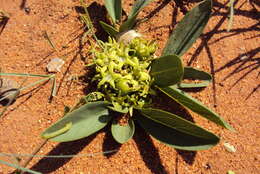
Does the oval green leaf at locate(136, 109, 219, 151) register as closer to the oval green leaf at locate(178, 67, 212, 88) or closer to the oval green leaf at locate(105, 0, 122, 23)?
the oval green leaf at locate(178, 67, 212, 88)

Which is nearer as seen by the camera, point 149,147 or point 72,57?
point 149,147

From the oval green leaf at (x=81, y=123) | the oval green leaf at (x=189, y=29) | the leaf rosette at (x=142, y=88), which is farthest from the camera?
the oval green leaf at (x=189, y=29)

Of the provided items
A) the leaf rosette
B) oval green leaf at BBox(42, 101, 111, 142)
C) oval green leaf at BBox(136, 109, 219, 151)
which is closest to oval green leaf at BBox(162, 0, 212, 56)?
the leaf rosette

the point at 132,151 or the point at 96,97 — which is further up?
the point at 96,97

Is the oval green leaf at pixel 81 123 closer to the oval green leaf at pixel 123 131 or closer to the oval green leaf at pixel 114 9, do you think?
the oval green leaf at pixel 123 131

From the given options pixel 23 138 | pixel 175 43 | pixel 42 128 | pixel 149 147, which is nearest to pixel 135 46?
pixel 175 43

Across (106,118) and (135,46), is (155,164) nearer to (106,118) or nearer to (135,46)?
(106,118)

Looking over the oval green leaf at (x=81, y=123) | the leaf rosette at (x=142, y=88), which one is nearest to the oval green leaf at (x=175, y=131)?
the leaf rosette at (x=142, y=88)

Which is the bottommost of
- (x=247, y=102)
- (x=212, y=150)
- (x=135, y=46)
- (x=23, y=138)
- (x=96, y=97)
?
(x=212, y=150)
